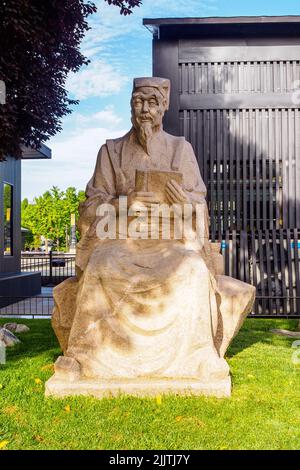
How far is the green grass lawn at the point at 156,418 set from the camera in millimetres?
3252

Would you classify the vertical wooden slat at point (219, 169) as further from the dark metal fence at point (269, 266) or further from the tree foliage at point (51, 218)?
the tree foliage at point (51, 218)

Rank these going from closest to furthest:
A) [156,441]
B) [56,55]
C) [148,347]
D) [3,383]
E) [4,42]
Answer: [156,441] < [148,347] < [3,383] < [4,42] < [56,55]

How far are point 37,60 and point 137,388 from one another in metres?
5.84

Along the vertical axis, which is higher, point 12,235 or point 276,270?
point 12,235

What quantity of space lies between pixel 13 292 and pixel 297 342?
9231mm

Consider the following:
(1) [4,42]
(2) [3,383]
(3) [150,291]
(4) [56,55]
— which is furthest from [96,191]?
(4) [56,55]

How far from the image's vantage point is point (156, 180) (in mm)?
4711

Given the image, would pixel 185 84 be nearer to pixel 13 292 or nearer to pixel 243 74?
pixel 243 74

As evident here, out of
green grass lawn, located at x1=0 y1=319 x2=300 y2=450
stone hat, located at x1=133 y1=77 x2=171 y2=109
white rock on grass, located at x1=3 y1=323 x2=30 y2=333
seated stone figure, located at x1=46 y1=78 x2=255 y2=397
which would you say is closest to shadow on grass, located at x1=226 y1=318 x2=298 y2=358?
green grass lawn, located at x1=0 y1=319 x2=300 y2=450

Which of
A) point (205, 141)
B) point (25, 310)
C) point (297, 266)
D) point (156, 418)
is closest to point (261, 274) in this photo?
point (297, 266)

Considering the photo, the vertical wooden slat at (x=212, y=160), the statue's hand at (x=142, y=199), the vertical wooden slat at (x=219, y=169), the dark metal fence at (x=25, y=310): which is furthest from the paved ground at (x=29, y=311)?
the statue's hand at (x=142, y=199)

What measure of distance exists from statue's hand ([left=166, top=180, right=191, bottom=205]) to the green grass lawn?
72.8 inches

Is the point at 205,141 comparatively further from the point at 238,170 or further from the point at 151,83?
the point at 151,83

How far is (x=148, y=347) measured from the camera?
4.29 meters
